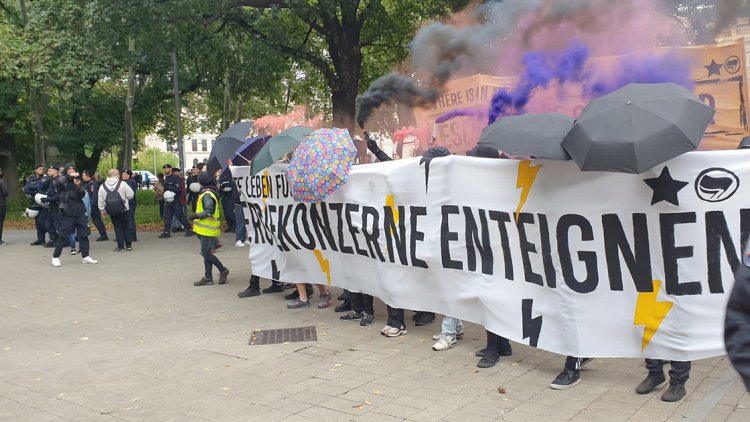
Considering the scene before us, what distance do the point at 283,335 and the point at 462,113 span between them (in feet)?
13.6

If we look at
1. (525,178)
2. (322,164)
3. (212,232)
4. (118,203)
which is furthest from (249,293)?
(118,203)

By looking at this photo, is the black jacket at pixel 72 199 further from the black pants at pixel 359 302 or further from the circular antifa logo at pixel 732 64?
the circular antifa logo at pixel 732 64

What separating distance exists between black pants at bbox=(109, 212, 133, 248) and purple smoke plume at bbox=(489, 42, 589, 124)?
9370 millimetres

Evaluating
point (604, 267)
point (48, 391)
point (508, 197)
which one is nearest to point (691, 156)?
point (604, 267)

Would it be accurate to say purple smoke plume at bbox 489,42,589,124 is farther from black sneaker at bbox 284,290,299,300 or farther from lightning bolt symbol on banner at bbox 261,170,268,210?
black sneaker at bbox 284,290,299,300

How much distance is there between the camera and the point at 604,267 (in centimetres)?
480

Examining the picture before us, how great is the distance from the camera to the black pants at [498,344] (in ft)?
18.9

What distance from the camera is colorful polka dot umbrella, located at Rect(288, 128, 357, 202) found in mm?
6973

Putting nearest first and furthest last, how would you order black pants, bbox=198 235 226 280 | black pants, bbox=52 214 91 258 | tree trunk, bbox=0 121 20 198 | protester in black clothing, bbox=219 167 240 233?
black pants, bbox=198 235 226 280 < black pants, bbox=52 214 91 258 < protester in black clothing, bbox=219 167 240 233 < tree trunk, bbox=0 121 20 198

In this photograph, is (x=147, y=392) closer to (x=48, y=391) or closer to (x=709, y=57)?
(x=48, y=391)

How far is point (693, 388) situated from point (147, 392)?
4.24 m

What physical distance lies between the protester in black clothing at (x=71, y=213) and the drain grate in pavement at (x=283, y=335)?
6.98m

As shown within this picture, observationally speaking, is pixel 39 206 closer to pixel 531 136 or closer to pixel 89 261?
pixel 89 261

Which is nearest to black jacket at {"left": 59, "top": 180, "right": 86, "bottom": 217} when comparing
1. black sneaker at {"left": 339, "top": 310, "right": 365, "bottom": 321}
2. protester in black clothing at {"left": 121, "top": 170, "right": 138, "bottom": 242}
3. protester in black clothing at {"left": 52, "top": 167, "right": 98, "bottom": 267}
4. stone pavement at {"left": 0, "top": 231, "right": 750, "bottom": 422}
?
protester in black clothing at {"left": 52, "top": 167, "right": 98, "bottom": 267}
